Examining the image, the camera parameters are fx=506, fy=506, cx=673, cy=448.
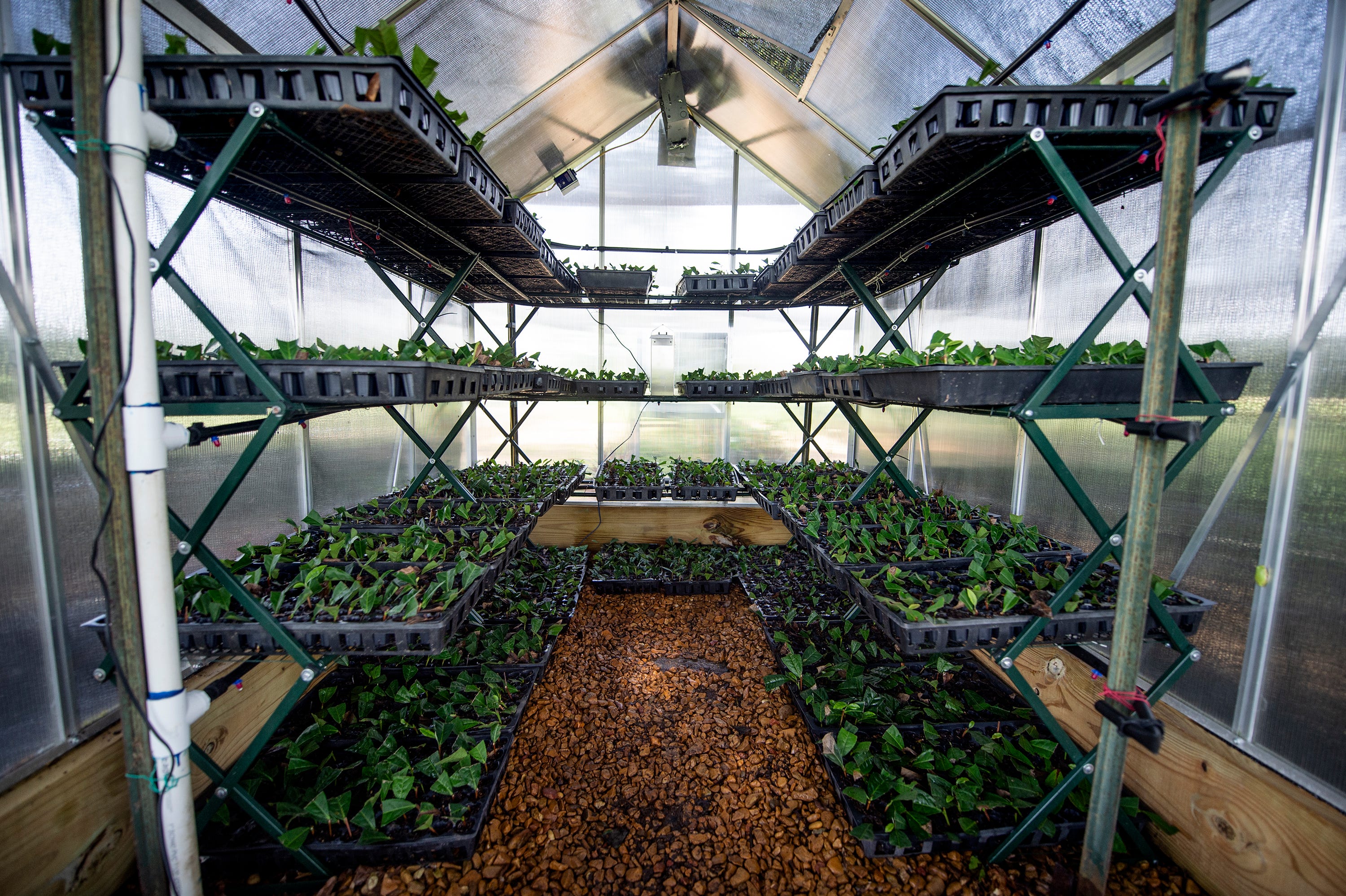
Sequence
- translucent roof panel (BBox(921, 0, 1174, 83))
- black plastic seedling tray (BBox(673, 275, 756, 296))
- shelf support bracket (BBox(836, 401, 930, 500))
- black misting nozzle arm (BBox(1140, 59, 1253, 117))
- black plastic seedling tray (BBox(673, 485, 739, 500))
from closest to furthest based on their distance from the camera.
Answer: black misting nozzle arm (BBox(1140, 59, 1253, 117))
translucent roof panel (BBox(921, 0, 1174, 83))
shelf support bracket (BBox(836, 401, 930, 500))
black plastic seedling tray (BBox(673, 485, 739, 500))
black plastic seedling tray (BBox(673, 275, 756, 296))

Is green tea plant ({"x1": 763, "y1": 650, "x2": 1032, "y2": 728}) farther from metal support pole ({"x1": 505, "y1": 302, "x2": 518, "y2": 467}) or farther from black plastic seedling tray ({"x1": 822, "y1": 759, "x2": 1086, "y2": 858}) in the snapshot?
metal support pole ({"x1": 505, "y1": 302, "x2": 518, "y2": 467})

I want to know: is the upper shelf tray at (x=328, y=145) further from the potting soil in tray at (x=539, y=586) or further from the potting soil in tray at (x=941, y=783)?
the potting soil in tray at (x=941, y=783)

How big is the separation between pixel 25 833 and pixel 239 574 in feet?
2.27

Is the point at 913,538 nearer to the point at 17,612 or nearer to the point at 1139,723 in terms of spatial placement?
the point at 1139,723

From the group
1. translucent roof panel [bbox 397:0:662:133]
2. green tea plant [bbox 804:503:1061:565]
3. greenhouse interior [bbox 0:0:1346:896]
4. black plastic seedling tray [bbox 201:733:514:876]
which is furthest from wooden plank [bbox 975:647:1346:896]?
translucent roof panel [bbox 397:0:662:133]

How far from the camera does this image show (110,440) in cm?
104

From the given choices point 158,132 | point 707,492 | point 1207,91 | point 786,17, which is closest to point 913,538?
point 1207,91

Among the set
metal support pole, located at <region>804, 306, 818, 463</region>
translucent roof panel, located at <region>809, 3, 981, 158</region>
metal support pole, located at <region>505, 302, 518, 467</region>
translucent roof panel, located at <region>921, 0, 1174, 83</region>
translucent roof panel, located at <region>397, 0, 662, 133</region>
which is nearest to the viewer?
translucent roof panel, located at <region>921, 0, 1174, 83</region>

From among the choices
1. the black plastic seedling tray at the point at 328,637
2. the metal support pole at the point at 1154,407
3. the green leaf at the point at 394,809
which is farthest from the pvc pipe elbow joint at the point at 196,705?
the metal support pole at the point at 1154,407

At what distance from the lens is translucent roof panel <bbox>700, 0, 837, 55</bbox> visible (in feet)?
9.09

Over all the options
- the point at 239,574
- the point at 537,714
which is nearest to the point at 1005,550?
the point at 537,714

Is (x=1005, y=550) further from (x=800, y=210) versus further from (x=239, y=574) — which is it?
(x=800, y=210)

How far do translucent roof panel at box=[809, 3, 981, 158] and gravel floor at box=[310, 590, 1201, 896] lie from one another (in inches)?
118

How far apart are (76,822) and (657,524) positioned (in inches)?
127
